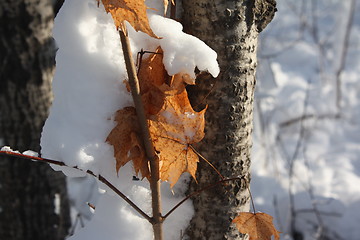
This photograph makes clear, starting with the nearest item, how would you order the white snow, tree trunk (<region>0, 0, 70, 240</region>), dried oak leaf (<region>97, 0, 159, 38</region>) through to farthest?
1. dried oak leaf (<region>97, 0, 159, 38</region>)
2. the white snow
3. tree trunk (<region>0, 0, 70, 240</region>)

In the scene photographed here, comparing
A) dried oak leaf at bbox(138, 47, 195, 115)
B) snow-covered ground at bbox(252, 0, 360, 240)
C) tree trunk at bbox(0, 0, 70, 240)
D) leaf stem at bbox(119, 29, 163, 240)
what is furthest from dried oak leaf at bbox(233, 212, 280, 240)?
snow-covered ground at bbox(252, 0, 360, 240)

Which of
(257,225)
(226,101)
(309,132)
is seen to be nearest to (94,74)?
(226,101)

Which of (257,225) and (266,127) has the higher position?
(266,127)

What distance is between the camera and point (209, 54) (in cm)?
77

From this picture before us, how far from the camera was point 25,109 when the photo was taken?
1.83 meters

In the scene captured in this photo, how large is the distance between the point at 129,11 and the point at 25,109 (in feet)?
4.37

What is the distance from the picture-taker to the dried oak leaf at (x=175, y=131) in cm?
81

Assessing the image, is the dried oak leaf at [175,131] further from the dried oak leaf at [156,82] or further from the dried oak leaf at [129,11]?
the dried oak leaf at [129,11]

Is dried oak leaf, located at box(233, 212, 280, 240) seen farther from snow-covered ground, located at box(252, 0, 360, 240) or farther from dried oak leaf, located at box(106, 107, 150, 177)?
snow-covered ground, located at box(252, 0, 360, 240)

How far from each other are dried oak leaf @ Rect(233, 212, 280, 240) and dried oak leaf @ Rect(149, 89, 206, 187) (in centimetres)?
19

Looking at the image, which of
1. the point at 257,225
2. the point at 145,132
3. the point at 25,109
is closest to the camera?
the point at 145,132

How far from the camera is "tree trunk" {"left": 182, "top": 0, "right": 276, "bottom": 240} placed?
870mm

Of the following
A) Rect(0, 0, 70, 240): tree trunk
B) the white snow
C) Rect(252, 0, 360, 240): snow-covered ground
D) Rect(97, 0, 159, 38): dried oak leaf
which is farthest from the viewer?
Rect(252, 0, 360, 240): snow-covered ground

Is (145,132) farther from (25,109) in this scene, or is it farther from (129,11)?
(25,109)
